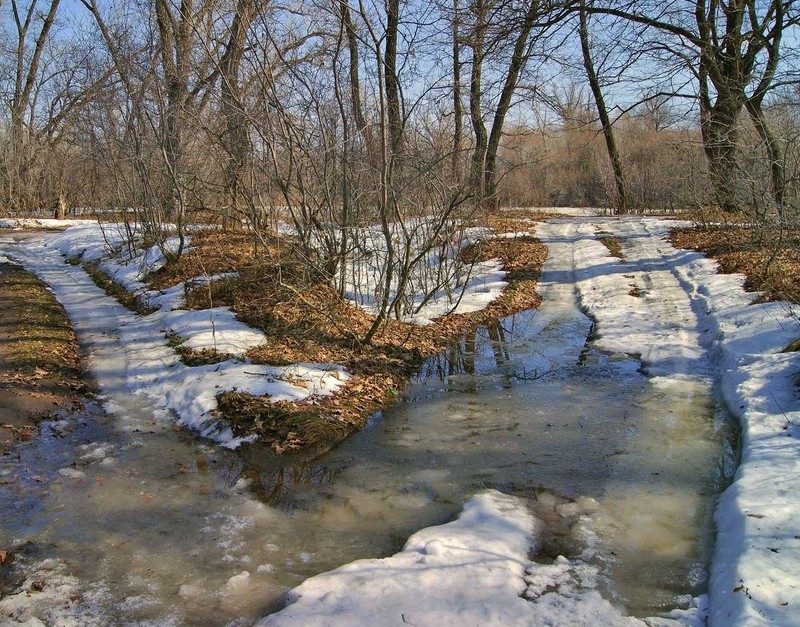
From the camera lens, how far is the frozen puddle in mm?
3719

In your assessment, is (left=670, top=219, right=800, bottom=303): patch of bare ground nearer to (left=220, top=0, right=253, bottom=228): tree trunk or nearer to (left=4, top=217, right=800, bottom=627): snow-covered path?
(left=4, top=217, right=800, bottom=627): snow-covered path

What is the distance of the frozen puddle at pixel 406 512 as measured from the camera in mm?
3719

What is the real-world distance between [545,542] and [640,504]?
36.8 inches

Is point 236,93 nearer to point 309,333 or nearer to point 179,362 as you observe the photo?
point 309,333

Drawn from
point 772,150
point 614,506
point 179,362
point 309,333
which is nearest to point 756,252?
A: point 772,150

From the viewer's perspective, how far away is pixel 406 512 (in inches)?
189

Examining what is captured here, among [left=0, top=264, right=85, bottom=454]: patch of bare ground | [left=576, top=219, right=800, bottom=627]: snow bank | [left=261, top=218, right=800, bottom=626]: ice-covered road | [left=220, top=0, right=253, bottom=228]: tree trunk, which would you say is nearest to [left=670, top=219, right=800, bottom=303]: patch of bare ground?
[left=576, top=219, right=800, bottom=627]: snow bank

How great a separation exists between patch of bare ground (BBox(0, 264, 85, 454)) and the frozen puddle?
0.42 m

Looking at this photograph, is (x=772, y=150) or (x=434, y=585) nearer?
(x=434, y=585)

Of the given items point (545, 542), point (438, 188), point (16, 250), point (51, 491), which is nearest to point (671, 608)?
point (545, 542)

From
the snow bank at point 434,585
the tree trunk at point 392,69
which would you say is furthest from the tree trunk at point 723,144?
the snow bank at point 434,585

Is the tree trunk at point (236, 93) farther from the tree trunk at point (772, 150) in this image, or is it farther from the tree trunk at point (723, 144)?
the tree trunk at point (723, 144)

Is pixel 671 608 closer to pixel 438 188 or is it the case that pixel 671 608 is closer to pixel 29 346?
pixel 438 188

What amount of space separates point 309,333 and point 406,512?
13.6 feet
